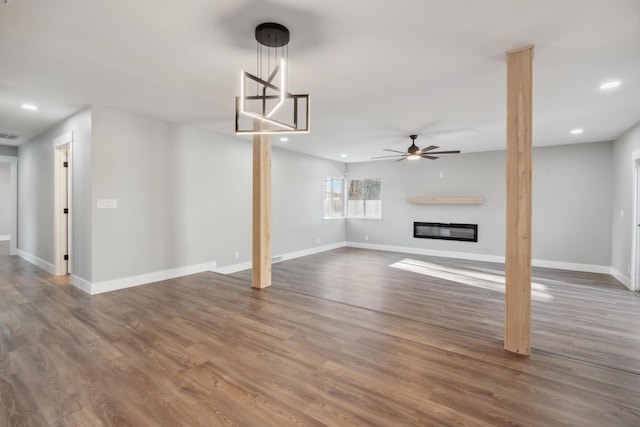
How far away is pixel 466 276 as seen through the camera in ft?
18.7

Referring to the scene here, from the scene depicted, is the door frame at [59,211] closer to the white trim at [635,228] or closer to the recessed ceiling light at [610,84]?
the recessed ceiling light at [610,84]

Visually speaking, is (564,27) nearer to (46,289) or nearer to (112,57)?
(112,57)

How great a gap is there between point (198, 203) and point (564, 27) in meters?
5.40

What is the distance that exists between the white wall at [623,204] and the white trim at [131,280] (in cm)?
753

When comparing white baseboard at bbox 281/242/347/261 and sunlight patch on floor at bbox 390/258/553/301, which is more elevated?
white baseboard at bbox 281/242/347/261

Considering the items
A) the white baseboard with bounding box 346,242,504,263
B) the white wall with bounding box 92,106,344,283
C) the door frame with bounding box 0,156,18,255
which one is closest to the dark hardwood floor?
the white wall with bounding box 92,106,344,283

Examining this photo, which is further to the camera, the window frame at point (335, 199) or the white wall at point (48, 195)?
the window frame at point (335, 199)

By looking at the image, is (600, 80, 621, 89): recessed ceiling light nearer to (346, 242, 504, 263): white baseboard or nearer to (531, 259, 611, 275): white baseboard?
(531, 259, 611, 275): white baseboard

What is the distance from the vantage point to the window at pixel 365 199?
9266mm

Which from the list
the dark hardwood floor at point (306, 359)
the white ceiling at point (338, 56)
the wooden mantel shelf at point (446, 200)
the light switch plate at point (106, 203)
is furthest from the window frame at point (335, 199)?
the light switch plate at point (106, 203)

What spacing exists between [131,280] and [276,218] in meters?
3.37

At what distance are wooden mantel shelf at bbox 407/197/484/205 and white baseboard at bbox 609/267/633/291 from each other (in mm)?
2758

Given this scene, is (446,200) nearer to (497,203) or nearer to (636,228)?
(497,203)

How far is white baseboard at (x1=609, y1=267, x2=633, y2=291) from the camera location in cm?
498
